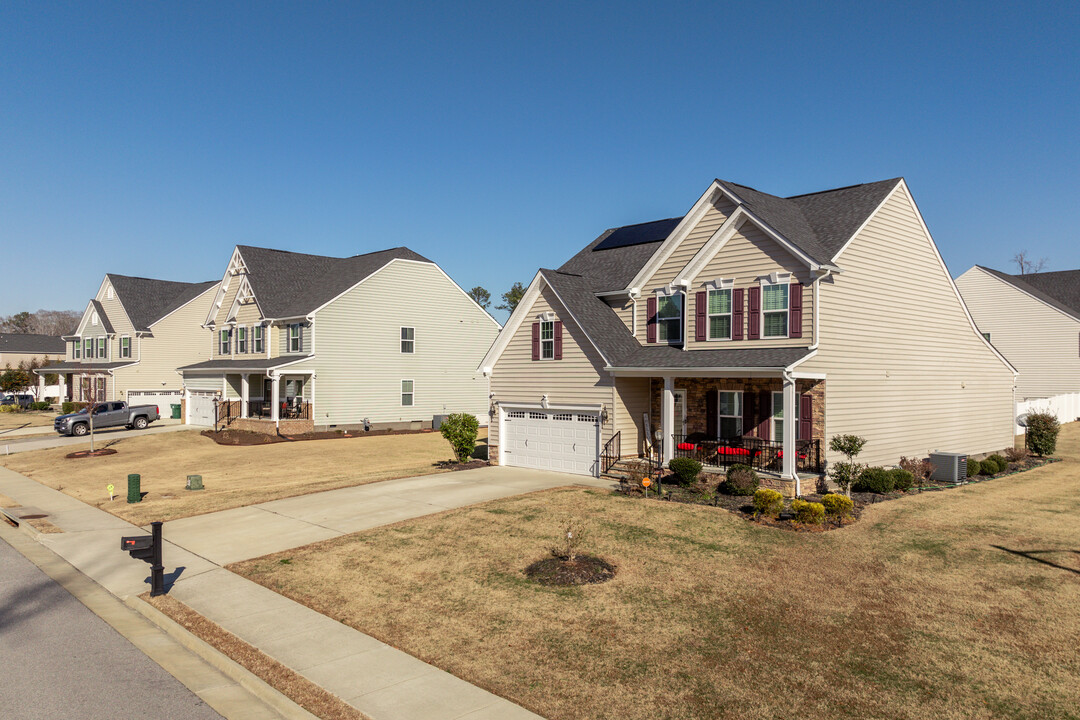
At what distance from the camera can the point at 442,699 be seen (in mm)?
7934

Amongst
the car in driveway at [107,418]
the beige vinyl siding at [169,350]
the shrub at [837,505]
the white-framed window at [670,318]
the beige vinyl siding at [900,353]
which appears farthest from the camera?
the beige vinyl siding at [169,350]

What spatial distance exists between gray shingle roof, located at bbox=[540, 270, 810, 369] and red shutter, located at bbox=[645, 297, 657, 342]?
0.39m

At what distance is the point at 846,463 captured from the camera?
1948cm

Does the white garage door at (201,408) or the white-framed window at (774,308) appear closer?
the white-framed window at (774,308)

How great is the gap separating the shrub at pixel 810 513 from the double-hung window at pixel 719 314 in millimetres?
7169

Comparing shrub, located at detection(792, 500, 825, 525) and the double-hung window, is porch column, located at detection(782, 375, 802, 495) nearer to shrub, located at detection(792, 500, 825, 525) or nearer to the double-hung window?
shrub, located at detection(792, 500, 825, 525)

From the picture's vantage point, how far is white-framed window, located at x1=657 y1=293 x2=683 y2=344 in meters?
23.5

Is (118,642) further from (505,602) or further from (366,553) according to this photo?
(505,602)

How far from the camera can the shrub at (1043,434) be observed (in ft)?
91.9

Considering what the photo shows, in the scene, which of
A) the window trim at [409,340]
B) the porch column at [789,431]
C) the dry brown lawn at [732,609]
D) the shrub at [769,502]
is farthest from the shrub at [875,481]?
the window trim at [409,340]

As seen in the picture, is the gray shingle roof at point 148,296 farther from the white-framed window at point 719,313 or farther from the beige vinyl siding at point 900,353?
the beige vinyl siding at point 900,353

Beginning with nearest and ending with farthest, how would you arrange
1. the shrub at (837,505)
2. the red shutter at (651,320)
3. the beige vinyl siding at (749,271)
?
the shrub at (837,505) < the beige vinyl siding at (749,271) < the red shutter at (651,320)

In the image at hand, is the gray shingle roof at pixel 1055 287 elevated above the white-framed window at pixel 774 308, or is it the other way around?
the gray shingle roof at pixel 1055 287

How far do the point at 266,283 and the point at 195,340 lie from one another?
14.9 metres
